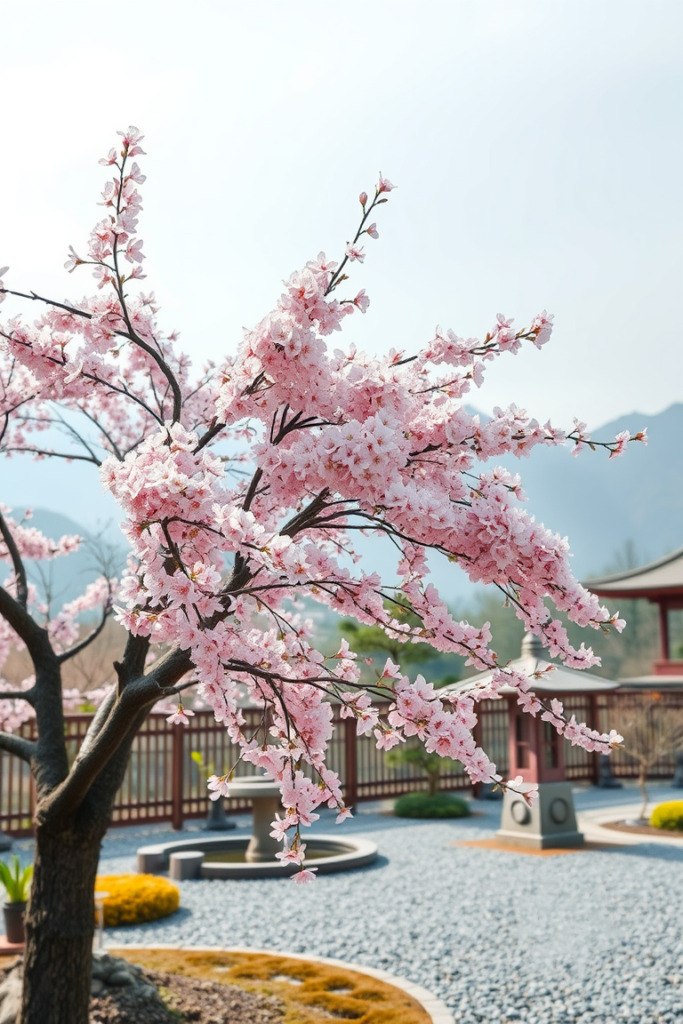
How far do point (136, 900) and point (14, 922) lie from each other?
4.43 feet

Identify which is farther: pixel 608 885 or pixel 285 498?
pixel 608 885

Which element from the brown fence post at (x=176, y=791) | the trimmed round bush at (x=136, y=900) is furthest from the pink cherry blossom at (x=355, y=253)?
the brown fence post at (x=176, y=791)

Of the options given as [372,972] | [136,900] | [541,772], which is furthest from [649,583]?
[372,972]

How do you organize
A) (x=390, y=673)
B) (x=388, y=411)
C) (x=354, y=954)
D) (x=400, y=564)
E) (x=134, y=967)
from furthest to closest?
(x=354, y=954)
(x=134, y=967)
(x=400, y=564)
(x=390, y=673)
(x=388, y=411)

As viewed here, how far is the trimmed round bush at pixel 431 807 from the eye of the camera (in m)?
12.4

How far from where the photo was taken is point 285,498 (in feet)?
10.6

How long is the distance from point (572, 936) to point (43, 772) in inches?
159

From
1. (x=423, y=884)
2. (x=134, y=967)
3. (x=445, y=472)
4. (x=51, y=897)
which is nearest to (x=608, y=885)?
(x=423, y=884)

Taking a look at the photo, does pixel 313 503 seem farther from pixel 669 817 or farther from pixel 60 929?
pixel 669 817

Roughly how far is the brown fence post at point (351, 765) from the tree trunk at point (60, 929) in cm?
968

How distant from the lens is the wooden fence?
11.7m

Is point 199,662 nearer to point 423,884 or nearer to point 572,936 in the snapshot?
point 572,936

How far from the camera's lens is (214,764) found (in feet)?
41.6

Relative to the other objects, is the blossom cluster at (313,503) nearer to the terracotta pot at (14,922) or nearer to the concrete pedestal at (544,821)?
the terracotta pot at (14,922)
